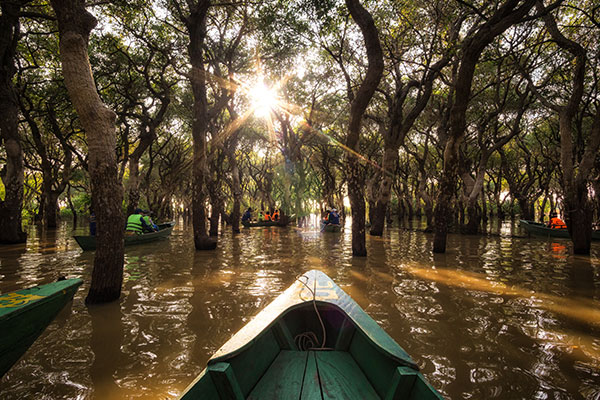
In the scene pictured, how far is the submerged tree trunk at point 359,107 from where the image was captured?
23.9 feet

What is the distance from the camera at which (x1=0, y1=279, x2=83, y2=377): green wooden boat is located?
236 cm

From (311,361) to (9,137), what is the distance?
1379 cm

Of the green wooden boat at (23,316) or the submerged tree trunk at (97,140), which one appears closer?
the green wooden boat at (23,316)

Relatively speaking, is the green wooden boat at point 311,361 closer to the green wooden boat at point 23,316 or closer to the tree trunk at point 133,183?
the green wooden boat at point 23,316

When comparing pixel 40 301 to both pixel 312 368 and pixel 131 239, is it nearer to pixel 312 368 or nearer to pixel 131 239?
pixel 312 368

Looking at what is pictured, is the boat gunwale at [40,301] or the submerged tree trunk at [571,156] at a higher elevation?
the submerged tree trunk at [571,156]

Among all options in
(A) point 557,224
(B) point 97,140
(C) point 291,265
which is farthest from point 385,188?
(B) point 97,140

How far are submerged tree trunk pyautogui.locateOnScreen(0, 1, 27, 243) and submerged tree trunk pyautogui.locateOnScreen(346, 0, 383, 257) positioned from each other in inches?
451

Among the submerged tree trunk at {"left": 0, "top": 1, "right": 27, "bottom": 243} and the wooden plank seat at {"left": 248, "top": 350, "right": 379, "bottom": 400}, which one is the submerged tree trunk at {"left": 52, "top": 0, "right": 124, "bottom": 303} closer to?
the wooden plank seat at {"left": 248, "top": 350, "right": 379, "bottom": 400}

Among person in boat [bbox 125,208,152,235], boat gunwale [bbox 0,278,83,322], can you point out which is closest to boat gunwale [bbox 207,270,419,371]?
boat gunwale [bbox 0,278,83,322]

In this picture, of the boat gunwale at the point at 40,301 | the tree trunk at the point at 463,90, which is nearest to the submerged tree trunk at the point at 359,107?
the tree trunk at the point at 463,90

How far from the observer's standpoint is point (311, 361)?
2.49 m

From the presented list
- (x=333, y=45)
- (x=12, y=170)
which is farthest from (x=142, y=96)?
(x=333, y=45)

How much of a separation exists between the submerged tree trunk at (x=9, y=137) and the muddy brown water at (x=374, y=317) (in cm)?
384
